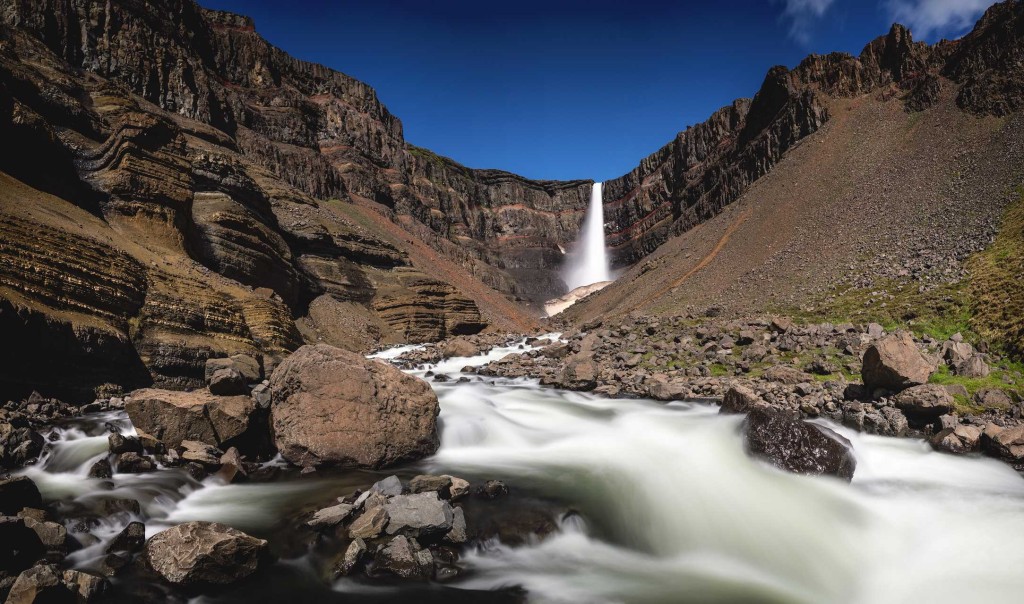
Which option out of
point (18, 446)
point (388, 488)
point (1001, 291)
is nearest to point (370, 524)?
point (388, 488)

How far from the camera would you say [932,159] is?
120 ft

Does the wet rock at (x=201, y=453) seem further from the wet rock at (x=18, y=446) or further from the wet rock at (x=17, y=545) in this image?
the wet rock at (x=17, y=545)

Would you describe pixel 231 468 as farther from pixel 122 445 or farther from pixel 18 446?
pixel 18 446

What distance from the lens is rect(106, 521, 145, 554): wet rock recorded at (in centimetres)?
527

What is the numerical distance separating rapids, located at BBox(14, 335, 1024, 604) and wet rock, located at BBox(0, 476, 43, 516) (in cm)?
48

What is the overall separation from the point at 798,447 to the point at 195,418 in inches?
417

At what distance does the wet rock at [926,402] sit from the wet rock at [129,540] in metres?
13.1

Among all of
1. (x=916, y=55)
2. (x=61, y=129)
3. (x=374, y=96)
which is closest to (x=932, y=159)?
(x=916, y=55)

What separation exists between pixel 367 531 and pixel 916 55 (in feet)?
231

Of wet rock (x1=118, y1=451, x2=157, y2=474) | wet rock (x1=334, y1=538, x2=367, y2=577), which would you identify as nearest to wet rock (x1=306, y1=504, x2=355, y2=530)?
wet rock (x1=334, y1=538, x2=367, y2=577)

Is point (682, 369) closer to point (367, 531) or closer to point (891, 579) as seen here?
point (891, 579)

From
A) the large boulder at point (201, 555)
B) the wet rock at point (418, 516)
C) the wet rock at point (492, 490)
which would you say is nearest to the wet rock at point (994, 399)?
the wet rock at point (492, 490)

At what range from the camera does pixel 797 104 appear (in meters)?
55.9

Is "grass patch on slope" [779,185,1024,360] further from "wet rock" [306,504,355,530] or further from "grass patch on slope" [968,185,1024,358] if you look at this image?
"wet rock" [306,504,355,530]
